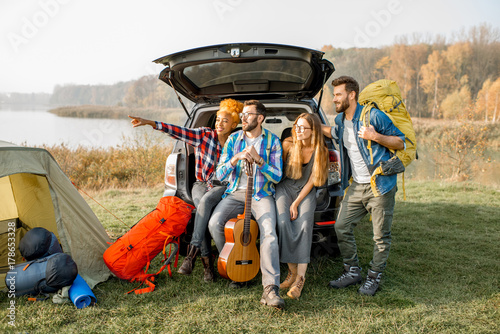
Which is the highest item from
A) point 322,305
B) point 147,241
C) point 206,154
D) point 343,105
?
point 343,105

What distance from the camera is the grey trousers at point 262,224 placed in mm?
2492

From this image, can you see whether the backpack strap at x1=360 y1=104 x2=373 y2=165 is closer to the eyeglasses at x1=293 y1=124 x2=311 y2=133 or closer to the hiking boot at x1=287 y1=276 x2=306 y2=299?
the eyeglasses at x1=293 y1=124 x2=311 y2=133

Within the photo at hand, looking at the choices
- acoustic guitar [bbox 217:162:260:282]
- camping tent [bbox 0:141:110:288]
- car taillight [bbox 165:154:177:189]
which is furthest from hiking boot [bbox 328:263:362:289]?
camping tent [bbox 0:141:110:288]

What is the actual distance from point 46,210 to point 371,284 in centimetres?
277

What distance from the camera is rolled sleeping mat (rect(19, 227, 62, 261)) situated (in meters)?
2.55

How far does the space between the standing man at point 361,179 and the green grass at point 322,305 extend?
0.71 ft

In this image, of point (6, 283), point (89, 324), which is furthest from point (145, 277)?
point (6, 283)

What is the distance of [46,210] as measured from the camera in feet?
10.1

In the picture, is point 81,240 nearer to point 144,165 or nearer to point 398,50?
point 144,165

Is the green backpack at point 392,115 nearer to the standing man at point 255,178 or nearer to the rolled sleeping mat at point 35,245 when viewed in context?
the standing man at point 255,178

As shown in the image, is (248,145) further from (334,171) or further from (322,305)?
(322,305)

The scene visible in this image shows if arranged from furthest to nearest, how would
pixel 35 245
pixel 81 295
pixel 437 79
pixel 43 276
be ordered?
1. pixel 437 79
2. pixel 35 245
3. pixel 43 276
4. pixel 81 295

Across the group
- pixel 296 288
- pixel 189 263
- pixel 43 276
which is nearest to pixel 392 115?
pixel 296 288

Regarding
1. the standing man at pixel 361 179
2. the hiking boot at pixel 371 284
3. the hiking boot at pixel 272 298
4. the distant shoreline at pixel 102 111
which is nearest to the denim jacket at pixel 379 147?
the standing man at pixel 361 179
